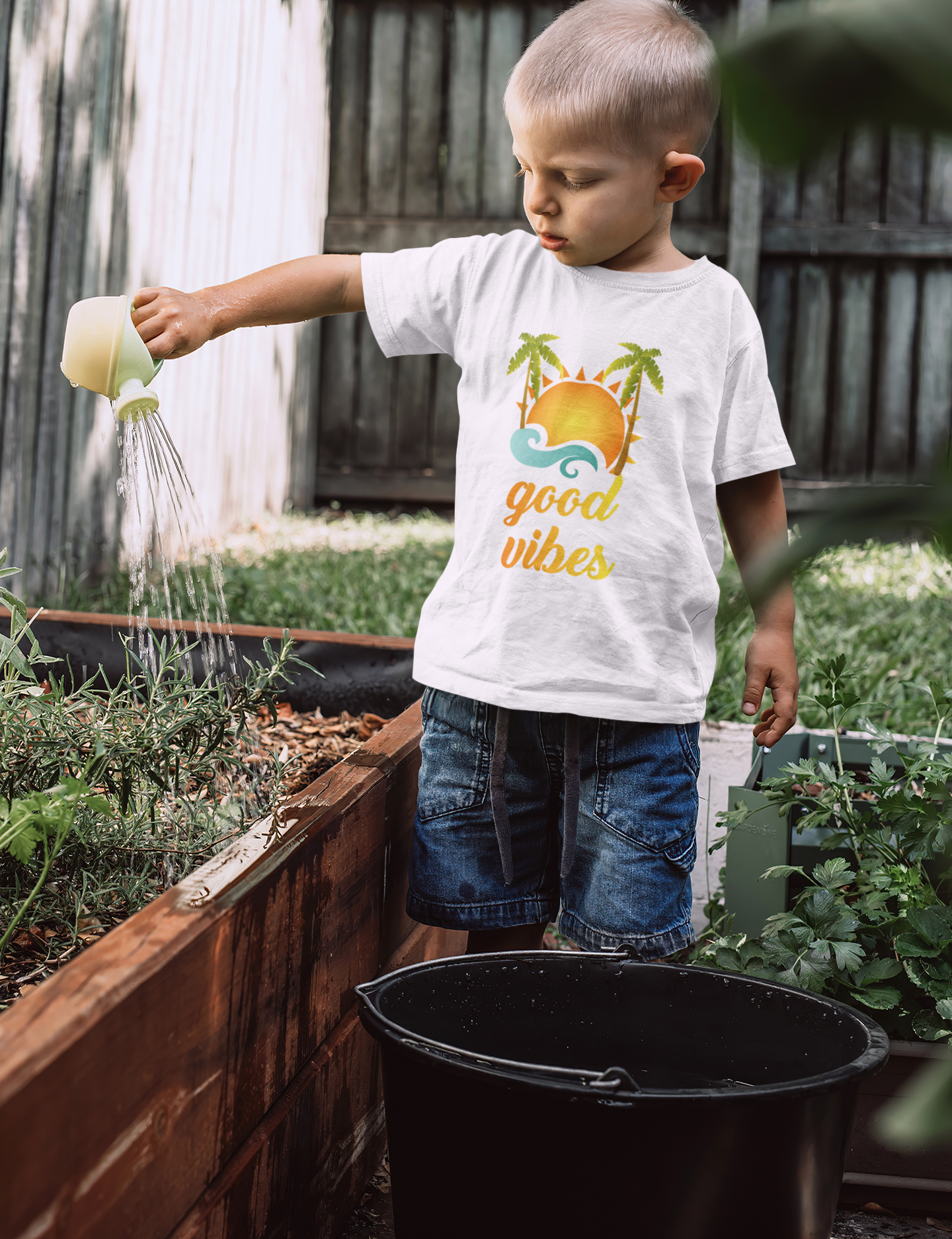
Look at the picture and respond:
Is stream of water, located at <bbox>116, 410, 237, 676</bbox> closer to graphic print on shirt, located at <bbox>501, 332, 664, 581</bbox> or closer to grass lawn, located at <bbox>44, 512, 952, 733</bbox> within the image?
grass lawn, located at <bbox>44, 512, 952, 733</bbox>

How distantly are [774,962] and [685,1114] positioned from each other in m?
0.58

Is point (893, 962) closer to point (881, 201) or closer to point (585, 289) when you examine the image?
point (585, 289)

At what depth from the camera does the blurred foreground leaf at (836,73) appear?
27 cm

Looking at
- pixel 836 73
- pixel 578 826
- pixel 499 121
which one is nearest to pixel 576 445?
pixel 578 826

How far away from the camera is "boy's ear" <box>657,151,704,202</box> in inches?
52.6

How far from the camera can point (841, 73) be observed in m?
0.28

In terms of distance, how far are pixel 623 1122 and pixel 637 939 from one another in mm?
520

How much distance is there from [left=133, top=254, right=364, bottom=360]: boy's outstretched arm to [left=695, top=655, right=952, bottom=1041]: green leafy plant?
84 centimetres

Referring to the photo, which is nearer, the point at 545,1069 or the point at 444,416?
the point at 545,1069

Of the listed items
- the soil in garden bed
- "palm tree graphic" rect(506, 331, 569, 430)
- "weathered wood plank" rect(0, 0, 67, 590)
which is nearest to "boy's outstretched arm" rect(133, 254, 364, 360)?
"palm tree graphic" rect(506, 331, 569, 430)

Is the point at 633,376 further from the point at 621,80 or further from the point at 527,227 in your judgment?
the point at 527,227

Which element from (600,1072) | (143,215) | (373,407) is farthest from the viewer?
(373,407)

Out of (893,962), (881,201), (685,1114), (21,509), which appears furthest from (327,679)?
(881,201)

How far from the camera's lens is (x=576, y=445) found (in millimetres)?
1424
